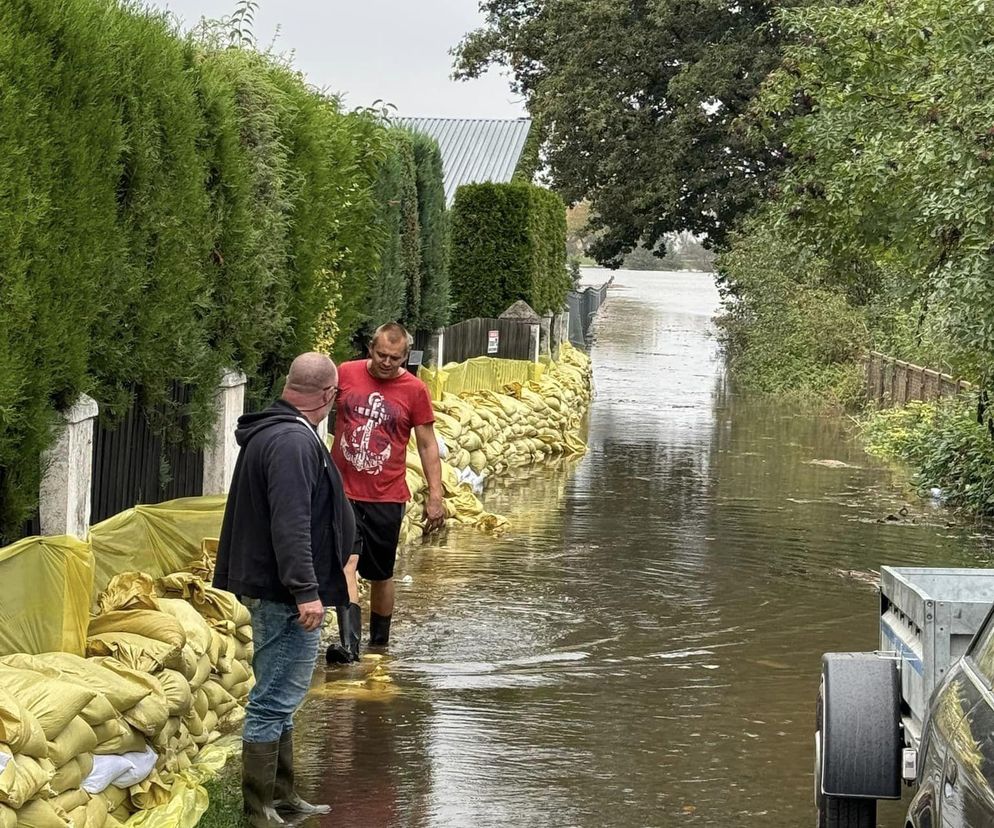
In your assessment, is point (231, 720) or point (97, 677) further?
point (231, 720)

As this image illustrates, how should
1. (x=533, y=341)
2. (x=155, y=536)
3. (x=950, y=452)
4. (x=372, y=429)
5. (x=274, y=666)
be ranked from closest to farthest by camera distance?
(x=274, y=666), (x=155, y=536), (x=372, y=429), (x=950, y=452), (x=533, y=341)

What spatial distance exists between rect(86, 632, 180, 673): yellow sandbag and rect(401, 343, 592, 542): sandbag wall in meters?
6.34

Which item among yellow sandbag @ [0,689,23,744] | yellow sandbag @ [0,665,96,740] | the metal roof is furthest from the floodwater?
the metal roof

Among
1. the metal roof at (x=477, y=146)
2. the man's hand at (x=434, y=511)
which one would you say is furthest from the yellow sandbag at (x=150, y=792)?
the metal roof at (x=477, y=146)

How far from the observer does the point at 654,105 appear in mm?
40094

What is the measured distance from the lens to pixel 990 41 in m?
12.0

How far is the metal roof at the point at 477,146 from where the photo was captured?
1350 inches

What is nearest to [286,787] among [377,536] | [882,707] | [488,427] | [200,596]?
[200,596]

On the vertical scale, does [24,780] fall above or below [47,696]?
below

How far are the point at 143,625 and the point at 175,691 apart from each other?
1.40 ft

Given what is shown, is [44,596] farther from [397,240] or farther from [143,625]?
[397,240]

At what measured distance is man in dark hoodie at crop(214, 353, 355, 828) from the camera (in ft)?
19.3

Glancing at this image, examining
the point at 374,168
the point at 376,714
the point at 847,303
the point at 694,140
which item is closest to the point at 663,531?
the point at 374,168

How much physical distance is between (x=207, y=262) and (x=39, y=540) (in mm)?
2632
